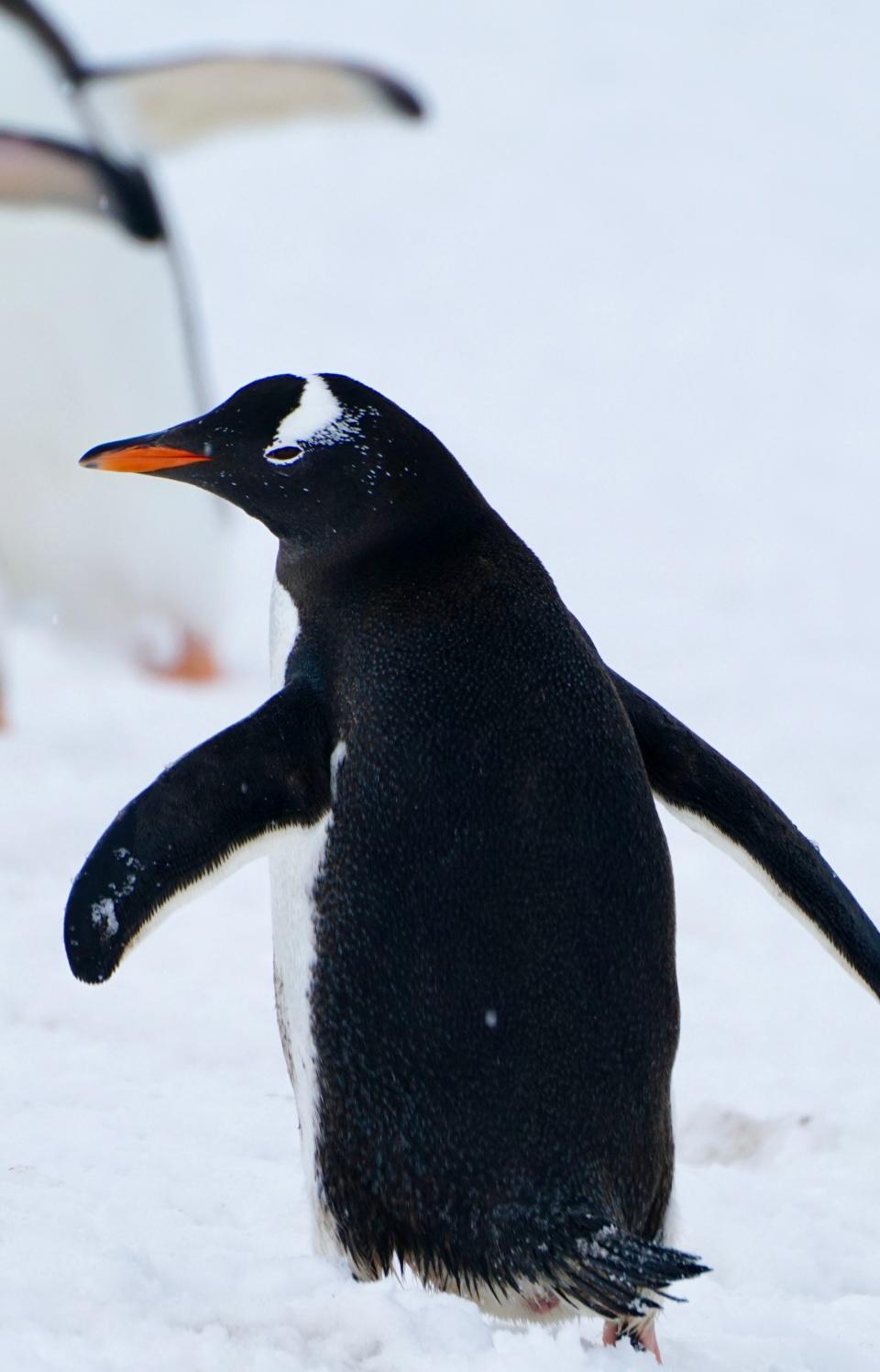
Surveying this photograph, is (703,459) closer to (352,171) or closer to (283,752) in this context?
(352,171)

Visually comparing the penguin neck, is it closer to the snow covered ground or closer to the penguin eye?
the penguin eye

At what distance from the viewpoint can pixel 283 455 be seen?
5.44ft

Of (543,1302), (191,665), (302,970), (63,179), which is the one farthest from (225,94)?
(543,1302)

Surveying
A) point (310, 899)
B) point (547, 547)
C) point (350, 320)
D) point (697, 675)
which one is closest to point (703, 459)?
point (547, 547)

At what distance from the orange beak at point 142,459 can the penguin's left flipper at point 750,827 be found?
42 cm

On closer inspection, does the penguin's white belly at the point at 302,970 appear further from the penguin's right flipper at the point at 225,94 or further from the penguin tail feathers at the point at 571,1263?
the penguin's right flipper at the point at 225,94

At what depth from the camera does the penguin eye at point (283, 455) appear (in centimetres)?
166

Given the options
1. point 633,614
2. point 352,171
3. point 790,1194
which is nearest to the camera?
point 790,1194

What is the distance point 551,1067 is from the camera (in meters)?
1.53

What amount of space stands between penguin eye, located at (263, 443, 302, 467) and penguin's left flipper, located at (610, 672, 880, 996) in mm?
343

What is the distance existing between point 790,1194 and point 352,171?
7.96 metres

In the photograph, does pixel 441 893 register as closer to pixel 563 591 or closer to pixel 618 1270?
pixel 618 1270

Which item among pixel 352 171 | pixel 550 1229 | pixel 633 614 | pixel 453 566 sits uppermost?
pixel 352 171

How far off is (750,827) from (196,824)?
49cm
